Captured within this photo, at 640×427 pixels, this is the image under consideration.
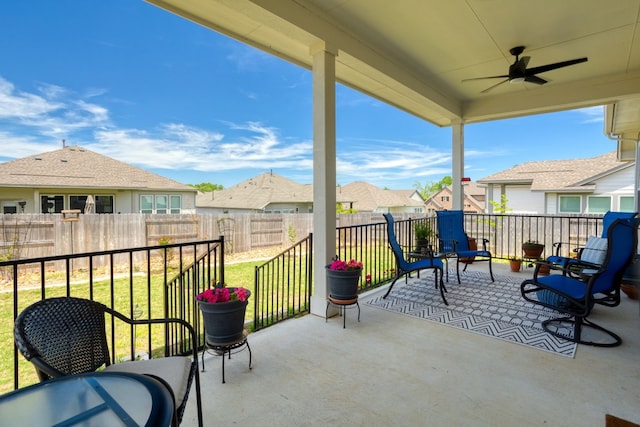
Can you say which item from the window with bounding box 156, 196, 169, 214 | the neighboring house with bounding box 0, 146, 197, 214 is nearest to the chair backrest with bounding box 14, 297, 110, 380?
the neighboring house with bounding box 0, 146, 197, 214

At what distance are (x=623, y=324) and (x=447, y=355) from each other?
1.98m

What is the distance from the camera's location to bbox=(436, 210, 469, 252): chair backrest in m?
4.83

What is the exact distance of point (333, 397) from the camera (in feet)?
5.91

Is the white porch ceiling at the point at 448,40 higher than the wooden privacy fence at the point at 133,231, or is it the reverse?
the white porch ceiling at the point at 448,40

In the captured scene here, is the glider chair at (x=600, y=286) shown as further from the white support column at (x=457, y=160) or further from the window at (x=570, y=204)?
the window at (x=570, y=204)

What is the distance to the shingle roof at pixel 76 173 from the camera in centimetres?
1035

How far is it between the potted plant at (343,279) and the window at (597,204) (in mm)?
12805

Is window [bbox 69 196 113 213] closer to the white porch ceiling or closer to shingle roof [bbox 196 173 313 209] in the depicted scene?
shingle roof [bbox 196 173 313 209]

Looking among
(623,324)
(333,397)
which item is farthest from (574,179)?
(333,397)

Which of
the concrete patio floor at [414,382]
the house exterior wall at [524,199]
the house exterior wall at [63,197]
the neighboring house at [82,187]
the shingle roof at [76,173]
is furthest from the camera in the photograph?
the house exterior wall at [524,199]

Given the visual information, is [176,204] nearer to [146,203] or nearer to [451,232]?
[146,203]

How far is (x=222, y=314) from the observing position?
194 cm

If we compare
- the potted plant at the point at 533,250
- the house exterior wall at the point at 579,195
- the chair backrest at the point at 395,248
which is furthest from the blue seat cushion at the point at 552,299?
the house exterior wall at the point at 579,195

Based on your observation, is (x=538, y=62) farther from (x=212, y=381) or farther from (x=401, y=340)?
(x=212, y=381)
